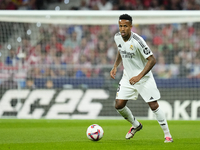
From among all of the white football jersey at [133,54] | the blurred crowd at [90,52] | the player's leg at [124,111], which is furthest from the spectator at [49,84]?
the white football jersey at [133,54]

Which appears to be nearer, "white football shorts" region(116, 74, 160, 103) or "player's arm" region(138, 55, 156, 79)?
"player's arm" region(138, 55, 156, 79)

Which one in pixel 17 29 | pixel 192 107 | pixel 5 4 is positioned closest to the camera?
pixel 192 107

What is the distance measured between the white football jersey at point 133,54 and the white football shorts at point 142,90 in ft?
0.41

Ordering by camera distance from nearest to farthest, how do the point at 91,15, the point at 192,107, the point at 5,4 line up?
the point at 91,15 < the point at 192,107 < the point at 5,4

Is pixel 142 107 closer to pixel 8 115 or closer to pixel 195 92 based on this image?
pixel 195 92

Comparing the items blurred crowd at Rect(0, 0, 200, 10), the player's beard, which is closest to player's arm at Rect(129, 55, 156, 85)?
the player's beard

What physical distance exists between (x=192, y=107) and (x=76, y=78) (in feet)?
12.4

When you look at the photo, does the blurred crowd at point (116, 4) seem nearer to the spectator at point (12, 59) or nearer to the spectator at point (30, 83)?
the spectator at point (12, 59)

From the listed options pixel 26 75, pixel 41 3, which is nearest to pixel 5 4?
pixel 41 3

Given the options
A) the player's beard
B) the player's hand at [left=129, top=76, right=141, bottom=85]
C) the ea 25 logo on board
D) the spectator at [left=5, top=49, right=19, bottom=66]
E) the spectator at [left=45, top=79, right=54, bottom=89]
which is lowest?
the ea 25 logo on board

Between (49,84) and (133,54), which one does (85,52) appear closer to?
(49,84)

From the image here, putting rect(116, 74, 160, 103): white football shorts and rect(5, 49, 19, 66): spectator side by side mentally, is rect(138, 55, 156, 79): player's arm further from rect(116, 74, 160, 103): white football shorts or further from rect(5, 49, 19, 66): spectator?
rect(5, 49, 19, 66): spectator

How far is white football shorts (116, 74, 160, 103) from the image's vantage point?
645 centimetres

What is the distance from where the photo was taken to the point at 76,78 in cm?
1222
